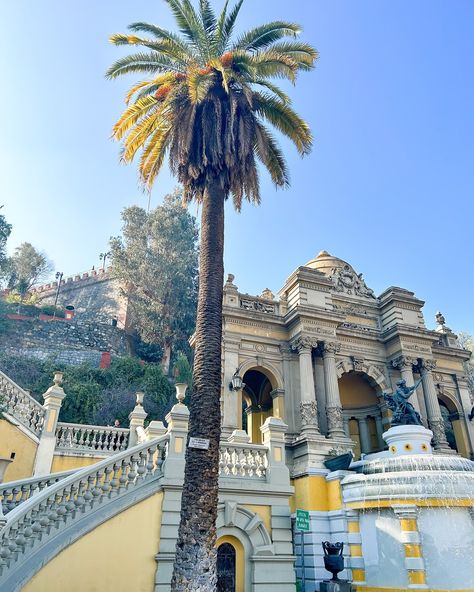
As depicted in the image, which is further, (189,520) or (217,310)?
(217,310)

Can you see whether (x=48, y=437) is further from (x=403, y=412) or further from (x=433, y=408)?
(x=433, y=408)

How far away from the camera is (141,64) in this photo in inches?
490

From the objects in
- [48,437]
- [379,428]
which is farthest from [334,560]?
[379,428]

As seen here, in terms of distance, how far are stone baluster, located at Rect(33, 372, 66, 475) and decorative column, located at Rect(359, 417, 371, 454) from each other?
15807mm

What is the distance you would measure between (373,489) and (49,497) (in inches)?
327

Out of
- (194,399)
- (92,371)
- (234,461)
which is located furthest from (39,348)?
(194,399)

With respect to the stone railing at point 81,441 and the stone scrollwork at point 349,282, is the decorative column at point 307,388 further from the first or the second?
the stone railing at point 81,441

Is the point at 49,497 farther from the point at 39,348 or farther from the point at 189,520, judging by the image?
the point at 39,348

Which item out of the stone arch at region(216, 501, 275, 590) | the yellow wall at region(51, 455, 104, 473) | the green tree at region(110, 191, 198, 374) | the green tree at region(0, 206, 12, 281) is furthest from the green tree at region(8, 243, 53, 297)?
the stone arch at region(216, 501, 275, 590)

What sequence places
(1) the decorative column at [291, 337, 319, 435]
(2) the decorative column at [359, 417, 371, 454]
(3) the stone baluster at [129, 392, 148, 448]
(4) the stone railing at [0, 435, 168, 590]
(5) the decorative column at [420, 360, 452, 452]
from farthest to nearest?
(2) the decorative column at [359, 417, 371, 454] < (5) the decorative column at [420, 360, 452, 452] < (1) the decorative column at [291, 337, 319, 435] < (3) the stone baluster at [129, 392, 148, 448] < (4) the stone railing at [0, 435, 168, 590]

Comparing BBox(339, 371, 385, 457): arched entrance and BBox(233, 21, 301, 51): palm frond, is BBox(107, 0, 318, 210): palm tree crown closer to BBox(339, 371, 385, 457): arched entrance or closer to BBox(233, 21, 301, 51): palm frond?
BBox(233, 21, 301, 51): palm frond

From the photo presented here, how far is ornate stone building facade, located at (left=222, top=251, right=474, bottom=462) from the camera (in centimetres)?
1919

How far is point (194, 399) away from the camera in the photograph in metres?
8.77

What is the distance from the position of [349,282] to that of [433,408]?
7.80 meters
